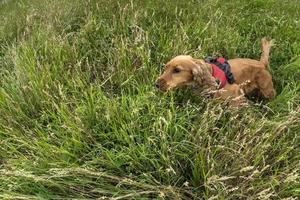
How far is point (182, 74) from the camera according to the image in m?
4.35

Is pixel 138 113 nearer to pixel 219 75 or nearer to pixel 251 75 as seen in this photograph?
pixel 219 75

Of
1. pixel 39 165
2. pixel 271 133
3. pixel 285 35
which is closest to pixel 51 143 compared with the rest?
pixel 39 165

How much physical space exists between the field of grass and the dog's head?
0.56 feet

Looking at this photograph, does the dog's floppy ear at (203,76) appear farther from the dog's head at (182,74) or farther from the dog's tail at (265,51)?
the dog's tail at (265,51)

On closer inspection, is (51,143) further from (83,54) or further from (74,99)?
(83,54)

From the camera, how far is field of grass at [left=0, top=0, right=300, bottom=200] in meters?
3.68

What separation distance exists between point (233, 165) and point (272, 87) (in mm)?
1682

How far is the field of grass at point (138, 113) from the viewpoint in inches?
145

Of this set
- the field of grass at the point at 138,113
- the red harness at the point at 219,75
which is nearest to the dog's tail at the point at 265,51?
the field of grass at the point at 138,113

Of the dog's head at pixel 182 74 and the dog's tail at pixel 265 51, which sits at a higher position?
the dog's head at pixel 182 74

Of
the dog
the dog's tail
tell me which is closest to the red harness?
the dog

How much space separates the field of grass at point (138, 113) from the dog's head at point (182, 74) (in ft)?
0.56

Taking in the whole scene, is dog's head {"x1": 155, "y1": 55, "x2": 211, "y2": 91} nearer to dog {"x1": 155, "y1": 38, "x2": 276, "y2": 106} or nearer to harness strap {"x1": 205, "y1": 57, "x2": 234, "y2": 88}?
dog {"x1": 155, "y1": 38, "x2": 276, "y2": 106}

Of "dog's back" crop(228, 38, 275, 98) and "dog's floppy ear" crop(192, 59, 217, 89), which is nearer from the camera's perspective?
"dog's floppy ear" crop(192, 59, 217, 89)
